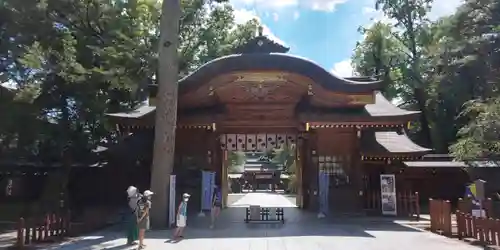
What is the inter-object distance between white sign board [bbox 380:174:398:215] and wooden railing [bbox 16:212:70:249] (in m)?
9.94

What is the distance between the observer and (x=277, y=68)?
1405 centimetres

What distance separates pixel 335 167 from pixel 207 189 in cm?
473

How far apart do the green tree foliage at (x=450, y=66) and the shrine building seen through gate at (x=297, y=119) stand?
→ 2.82 m

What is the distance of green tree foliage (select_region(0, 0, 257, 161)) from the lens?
51.2 feet

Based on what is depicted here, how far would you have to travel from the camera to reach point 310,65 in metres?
14.4

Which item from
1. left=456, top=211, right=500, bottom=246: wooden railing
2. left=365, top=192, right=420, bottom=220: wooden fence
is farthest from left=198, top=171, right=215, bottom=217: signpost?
left=456, top=211, right=500, bottom=246: wooden railing

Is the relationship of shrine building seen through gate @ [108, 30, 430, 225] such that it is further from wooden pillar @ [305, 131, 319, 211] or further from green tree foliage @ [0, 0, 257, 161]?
green tree foliage @ [0, 0, 257, 161]

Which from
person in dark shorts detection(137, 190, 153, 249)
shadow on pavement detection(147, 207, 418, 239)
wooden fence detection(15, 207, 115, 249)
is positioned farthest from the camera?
shadow on pavement detection(147, 207, 418, 239)

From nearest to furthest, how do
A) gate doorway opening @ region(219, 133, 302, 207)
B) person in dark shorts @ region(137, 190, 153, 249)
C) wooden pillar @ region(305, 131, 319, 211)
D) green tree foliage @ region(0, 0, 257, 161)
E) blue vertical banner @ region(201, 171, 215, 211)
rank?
person in dark shorts @ region(137, 190, 153, 249) < blue vertical banner @ region(201, 171, 215, 211) < green tree foliage @ region(0, 0, 257, 161) < wooden pillar @ region(305, 131, 319, 211) < gate doorway opening @ region(219, 133, 302, 207)

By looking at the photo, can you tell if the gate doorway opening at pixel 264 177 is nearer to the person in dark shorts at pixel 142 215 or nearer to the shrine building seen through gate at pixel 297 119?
the shrine building seen through gate at pixel 297 119

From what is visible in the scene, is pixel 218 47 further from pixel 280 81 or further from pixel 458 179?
pixel 458 179

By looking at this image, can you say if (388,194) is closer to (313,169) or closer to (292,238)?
(313,169)

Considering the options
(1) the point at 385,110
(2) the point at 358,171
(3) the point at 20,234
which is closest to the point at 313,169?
(2) the point at 358,171

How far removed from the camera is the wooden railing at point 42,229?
9648 mm
